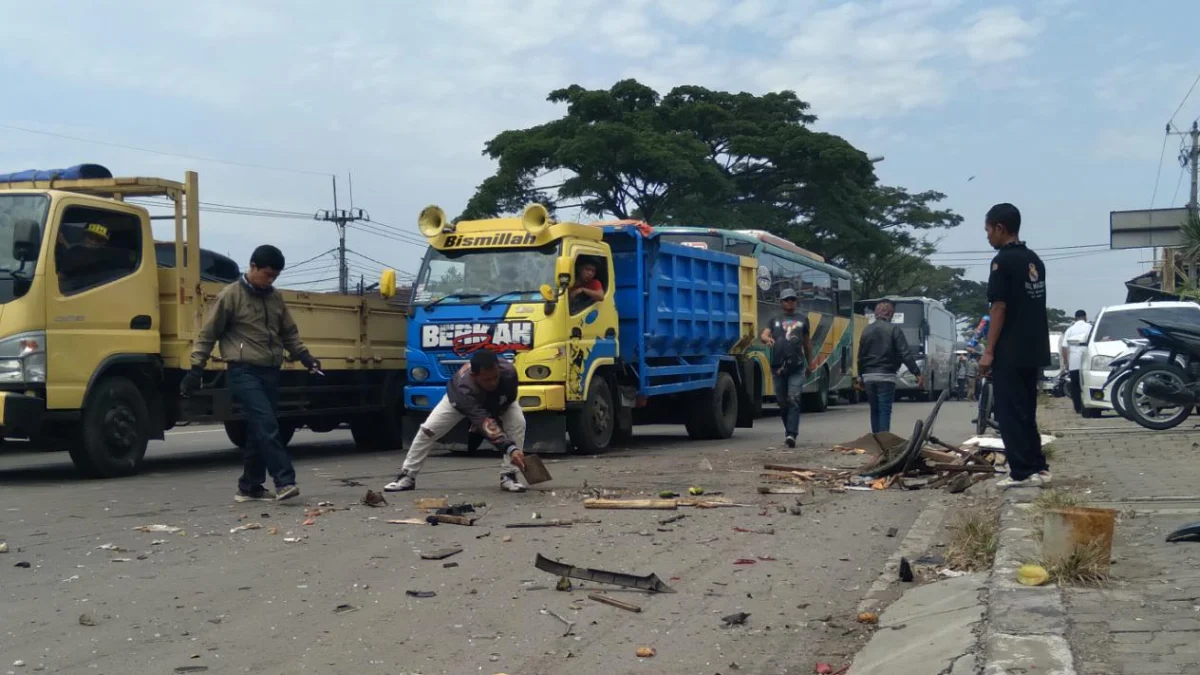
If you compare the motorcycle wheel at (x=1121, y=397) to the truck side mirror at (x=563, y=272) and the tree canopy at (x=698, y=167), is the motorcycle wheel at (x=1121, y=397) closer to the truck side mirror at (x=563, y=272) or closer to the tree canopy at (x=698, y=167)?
the truck side mirror at (x=563, y=272)

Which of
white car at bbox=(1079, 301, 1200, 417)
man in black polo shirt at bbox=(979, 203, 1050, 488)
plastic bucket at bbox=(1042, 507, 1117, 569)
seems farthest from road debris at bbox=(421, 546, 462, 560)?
white car at bbox=(1079, 301, 1200, 417)

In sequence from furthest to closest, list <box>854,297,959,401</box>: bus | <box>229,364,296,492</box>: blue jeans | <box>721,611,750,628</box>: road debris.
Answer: <box>854,297,959,401</box>: bus → <box>229,364,296,492</box>: blue jeans → <box>721,611,750,628</box>: road debris

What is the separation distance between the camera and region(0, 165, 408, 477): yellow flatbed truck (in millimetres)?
10250

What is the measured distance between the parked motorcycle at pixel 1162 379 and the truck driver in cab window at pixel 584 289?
6044 millimetres

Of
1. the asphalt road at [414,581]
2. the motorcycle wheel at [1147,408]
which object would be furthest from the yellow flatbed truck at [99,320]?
the motorcycle wheel at [1147,408]

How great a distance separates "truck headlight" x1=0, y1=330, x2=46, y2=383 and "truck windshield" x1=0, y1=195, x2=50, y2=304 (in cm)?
34

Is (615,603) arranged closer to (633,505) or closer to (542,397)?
(633,505)

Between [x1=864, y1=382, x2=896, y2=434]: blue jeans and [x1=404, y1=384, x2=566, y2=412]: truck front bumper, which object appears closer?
[x1=404, y1=384, x2=566, y2=412]: truck front bumper

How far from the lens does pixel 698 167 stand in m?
36.4

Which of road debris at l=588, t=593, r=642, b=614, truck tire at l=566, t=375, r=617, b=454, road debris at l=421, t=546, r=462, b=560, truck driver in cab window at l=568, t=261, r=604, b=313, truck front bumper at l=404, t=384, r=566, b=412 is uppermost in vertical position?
truck driver in cab window at l=568, t=261, r=604, b=313

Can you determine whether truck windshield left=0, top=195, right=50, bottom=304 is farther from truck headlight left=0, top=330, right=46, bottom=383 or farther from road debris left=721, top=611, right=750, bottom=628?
road debris left=721, top=611, right=750, bottom=628

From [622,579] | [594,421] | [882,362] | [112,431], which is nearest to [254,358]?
[112,431]

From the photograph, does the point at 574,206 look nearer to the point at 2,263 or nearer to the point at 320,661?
the point at 2,263

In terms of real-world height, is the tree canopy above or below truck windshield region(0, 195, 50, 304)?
above
